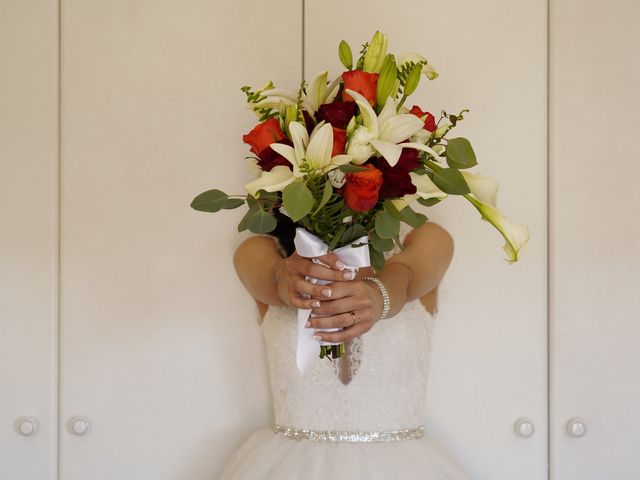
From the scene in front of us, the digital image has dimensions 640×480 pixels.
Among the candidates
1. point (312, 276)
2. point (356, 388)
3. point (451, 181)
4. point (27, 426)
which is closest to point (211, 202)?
point (312, 276)

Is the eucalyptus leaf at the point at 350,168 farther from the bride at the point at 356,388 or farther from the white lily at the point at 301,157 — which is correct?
the bride at the point at 356,388

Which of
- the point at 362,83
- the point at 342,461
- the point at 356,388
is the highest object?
the point at 362,83

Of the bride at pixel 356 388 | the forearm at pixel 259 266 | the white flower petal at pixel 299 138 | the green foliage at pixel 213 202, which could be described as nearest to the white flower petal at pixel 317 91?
the white flower petal at pixel 299 138

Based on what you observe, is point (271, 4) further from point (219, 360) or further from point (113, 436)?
point (113, 436)

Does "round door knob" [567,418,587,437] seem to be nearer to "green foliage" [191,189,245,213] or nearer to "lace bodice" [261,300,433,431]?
"lace bodice" [261,300,433,431]

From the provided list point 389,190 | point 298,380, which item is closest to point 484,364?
point 298,380

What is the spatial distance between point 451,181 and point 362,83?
20 cm

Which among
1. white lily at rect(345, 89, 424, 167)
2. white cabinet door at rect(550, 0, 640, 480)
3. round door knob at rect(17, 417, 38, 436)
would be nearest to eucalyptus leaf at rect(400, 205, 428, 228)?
white lily at rect(345, 89, 424, 167)

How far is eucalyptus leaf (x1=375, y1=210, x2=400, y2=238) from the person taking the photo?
112cm

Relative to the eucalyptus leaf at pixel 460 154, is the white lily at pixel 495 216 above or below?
below

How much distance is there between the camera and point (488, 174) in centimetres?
170

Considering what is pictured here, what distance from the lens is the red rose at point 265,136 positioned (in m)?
1.16

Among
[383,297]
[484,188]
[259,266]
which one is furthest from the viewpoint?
[259,266]

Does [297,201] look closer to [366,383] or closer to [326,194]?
[326,194]
